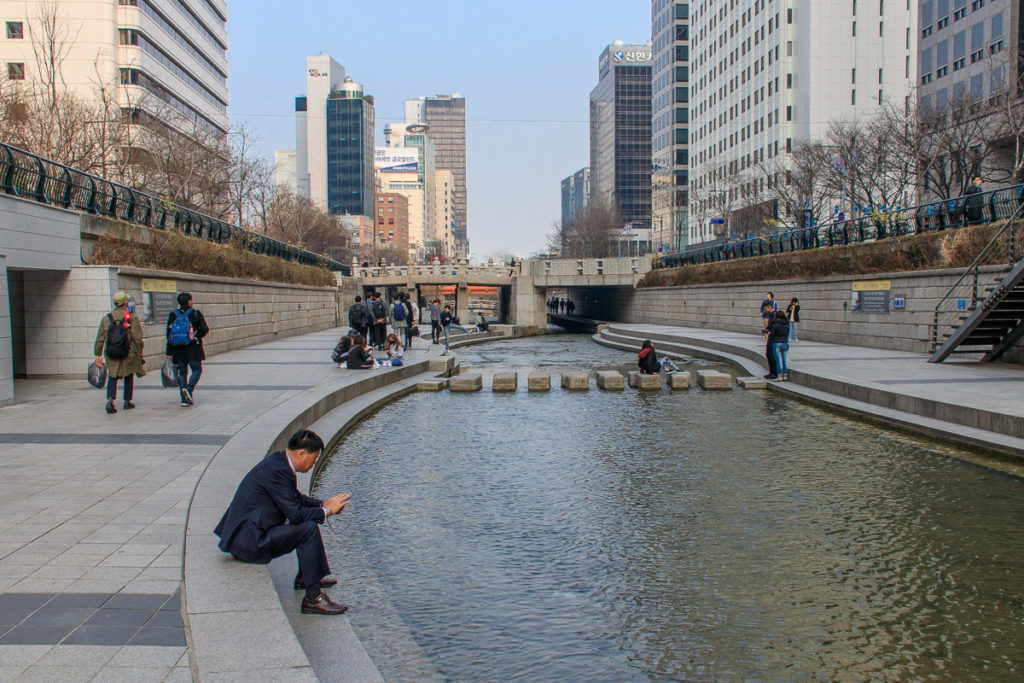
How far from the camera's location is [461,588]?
6172 millimetres

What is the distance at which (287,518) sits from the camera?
533 centimetres

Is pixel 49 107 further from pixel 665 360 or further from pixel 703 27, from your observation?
pixel 703 27

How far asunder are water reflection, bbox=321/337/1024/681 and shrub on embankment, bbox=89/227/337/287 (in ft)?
29.5

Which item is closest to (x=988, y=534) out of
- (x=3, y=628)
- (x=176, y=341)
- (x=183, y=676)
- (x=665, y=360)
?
(x=183, y=676)

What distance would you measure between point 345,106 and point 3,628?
207 m

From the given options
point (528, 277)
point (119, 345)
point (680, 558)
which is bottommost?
point (680, 558)

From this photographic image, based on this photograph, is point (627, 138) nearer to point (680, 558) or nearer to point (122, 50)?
point (122, 50)

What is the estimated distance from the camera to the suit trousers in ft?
17.2

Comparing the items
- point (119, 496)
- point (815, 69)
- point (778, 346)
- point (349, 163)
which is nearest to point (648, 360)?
point (778, 346)

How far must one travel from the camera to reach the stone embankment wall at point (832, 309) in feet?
72.6

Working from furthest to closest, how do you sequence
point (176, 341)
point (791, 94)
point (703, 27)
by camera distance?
point (703, 27)
point (791, 94)
point (176, 341)

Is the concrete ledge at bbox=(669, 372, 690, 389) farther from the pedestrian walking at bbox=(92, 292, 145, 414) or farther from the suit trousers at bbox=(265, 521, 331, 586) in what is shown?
the suit trousers at bbox=(265, 521, 331, 586)

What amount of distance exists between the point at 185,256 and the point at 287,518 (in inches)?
719

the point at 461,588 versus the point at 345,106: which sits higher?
the point at 345,106
